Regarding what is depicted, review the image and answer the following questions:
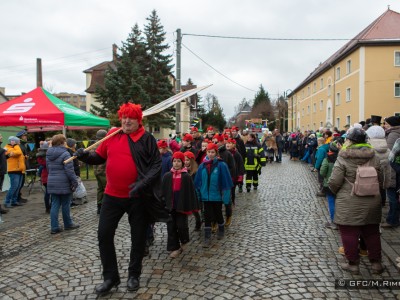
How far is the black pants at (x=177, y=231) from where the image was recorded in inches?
198

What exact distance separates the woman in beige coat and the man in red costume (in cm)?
229

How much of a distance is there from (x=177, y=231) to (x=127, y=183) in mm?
1571

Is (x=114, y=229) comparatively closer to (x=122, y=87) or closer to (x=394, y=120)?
(x=394, y=120)

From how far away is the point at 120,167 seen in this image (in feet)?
12.7

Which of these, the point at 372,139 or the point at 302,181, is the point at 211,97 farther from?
the point at 372,139

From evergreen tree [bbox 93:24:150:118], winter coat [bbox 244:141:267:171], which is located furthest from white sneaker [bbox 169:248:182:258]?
evergreen tree [bbox 93:24:150:118]

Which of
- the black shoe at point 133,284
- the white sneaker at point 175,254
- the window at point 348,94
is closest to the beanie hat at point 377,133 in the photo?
the white sneaker at point 175,254

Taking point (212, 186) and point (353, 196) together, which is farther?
point (212, 186)

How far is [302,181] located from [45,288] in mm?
10012

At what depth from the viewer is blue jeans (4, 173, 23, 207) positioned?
29.2 ft

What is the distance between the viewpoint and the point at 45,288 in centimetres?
406

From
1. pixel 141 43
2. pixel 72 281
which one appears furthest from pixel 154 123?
pixel 72 281

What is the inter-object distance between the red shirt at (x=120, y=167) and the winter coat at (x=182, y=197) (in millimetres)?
1277

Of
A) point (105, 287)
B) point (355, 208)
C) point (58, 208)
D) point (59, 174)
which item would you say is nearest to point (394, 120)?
point (355, 208)
